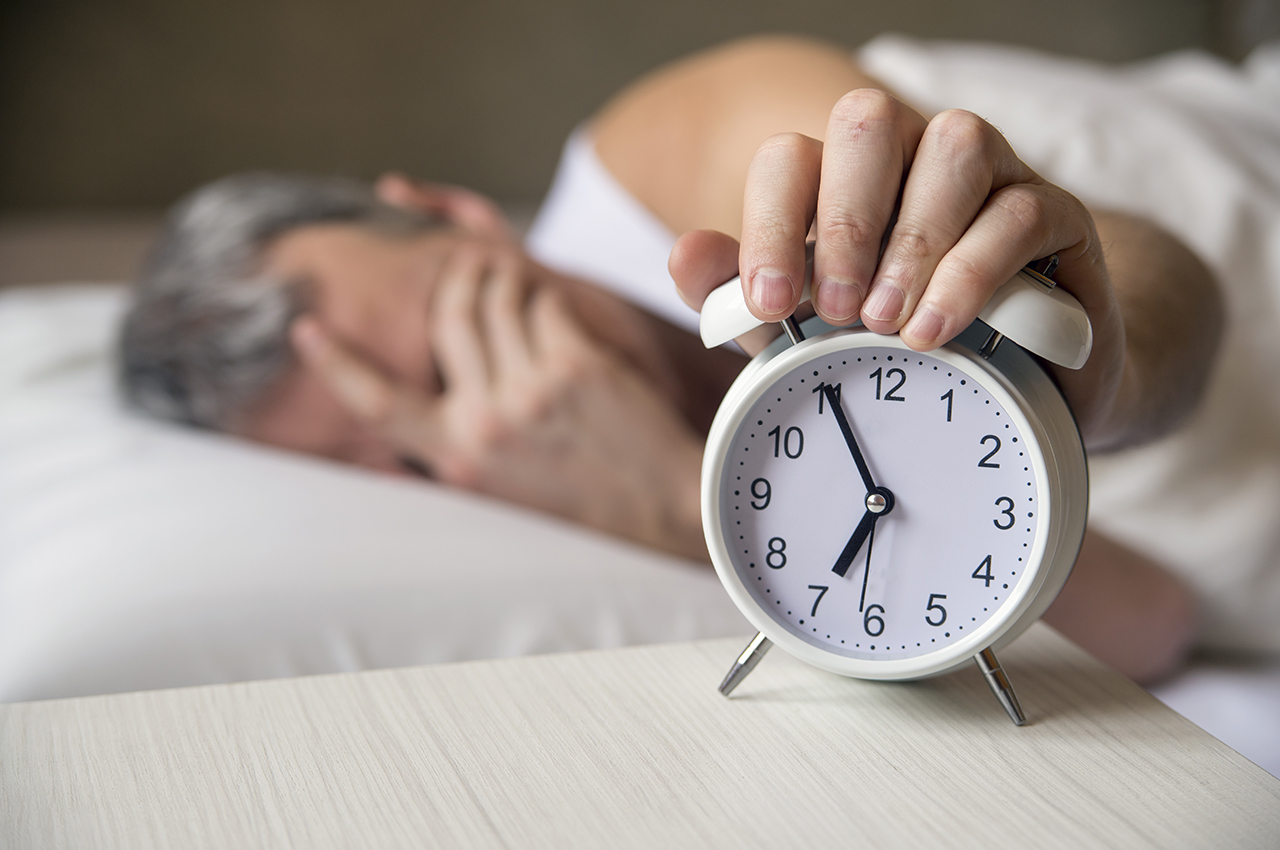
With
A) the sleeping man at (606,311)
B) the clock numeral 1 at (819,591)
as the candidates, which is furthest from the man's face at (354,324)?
the clock numeral 1 at (819,591)

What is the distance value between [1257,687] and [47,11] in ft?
7.52

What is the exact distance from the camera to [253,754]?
0.49 metres

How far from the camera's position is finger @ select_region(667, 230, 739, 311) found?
488mm

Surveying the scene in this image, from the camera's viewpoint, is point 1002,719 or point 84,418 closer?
point 1002,719

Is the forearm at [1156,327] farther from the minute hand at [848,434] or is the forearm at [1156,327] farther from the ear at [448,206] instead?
the ear at [448,206]

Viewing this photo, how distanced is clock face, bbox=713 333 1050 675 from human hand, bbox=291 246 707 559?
58 cm

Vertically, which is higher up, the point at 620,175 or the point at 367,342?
the point at 620,175

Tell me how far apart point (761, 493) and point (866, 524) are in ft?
0.19

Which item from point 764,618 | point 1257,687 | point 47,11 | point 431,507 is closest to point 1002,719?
point 764,618

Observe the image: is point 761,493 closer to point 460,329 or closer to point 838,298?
point 838,298

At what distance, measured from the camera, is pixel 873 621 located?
0.51 meters

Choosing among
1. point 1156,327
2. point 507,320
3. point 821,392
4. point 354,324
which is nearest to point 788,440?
point 821,392

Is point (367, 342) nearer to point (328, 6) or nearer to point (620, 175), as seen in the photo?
point (620, 175)

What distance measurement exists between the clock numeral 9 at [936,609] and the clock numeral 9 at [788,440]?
0.10 m
